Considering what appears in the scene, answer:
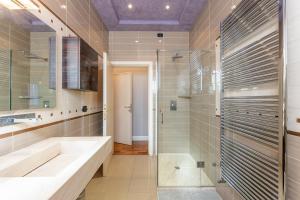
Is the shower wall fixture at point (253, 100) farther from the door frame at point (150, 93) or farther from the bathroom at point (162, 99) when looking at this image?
the door frame at point (150, 93)

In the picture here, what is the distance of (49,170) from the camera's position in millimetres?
1420

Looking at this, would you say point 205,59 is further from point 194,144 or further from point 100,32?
point 100,32

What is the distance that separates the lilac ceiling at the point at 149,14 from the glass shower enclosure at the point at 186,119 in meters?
0.55

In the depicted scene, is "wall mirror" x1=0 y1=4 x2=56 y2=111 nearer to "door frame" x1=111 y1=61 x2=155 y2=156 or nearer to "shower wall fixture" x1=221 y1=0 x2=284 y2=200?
"shower wall fixture" x1=221 y1=0 x2=284 y2=200

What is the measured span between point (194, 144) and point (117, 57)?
2411 millimetres

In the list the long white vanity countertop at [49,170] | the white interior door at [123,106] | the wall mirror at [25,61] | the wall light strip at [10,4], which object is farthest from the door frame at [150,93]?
the wall light strip at [10,4]

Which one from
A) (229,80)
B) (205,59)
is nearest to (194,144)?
(205,59)

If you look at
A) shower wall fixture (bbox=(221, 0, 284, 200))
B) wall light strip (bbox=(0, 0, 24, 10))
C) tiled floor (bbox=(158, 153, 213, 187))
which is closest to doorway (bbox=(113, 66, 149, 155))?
tiled floor (bbox=(158, 153, 213, 187))

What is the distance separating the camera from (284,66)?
1247 mm

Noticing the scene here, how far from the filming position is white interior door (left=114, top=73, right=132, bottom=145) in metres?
5.63

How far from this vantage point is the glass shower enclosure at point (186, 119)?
10.1ft

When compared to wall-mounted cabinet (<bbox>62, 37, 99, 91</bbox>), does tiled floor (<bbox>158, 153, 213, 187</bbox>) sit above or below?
below

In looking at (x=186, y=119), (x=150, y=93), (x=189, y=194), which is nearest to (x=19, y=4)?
(x=189, y=194)

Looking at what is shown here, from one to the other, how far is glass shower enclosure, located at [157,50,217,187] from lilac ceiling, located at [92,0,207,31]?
55 centimetres
